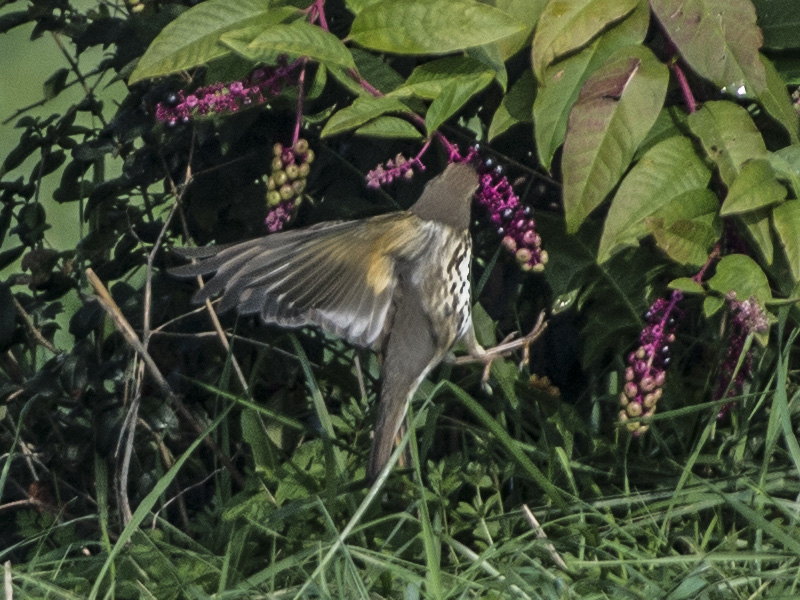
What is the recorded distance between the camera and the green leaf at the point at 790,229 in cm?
→ 226

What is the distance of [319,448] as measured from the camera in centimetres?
297

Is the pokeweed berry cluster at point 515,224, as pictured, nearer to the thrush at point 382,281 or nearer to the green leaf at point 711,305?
the thrush at point 382,281

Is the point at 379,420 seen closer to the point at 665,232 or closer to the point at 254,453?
the point at 254,453

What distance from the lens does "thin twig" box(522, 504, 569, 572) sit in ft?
8.01

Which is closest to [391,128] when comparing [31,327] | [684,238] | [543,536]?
[684,238]

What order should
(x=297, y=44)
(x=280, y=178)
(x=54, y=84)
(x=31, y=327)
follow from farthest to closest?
1. (x=54, y=84)
2. (x=31, y=327)
3. (x=280, y=178)
4. (x=297, y=44)

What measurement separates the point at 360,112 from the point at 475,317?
1041mm

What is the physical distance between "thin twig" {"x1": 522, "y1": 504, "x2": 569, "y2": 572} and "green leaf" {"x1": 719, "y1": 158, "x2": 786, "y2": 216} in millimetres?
637

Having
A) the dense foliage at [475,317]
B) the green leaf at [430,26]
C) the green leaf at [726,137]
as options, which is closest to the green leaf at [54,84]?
the dense foliage at [475,317]

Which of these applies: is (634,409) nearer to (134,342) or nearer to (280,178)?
(280,178)

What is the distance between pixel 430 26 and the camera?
2.15 m

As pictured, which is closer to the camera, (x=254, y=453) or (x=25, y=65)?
(x=254, y=453)

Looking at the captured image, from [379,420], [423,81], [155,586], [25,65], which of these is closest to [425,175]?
[379,420]

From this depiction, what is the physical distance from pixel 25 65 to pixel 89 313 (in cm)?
472
